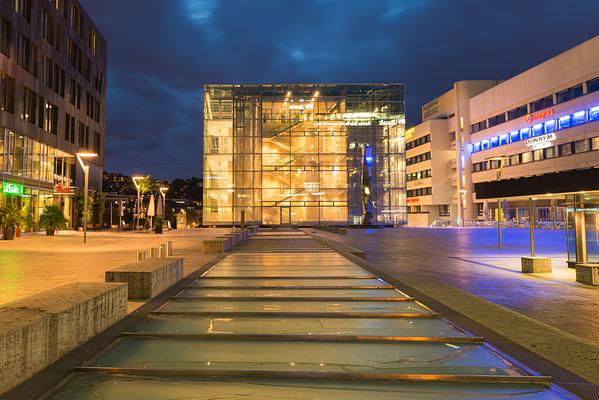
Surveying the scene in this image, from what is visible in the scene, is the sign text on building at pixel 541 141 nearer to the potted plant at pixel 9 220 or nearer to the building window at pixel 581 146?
the building window at pixel 581 146

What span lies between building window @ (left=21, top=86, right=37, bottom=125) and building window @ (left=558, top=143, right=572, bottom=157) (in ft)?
184

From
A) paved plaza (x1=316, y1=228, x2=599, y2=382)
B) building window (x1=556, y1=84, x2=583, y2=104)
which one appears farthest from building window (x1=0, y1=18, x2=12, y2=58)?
building window (x1=556, y1=84, x2=583, y2=104)

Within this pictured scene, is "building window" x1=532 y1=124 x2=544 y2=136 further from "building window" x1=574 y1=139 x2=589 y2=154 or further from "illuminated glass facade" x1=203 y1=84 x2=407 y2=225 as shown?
"illuminated glass facade" x1=203 y1=84 x2=407 y2=225

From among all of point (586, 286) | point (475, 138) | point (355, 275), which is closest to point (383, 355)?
point (355, 275)

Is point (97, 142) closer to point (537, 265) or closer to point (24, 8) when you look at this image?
point (24, 8)

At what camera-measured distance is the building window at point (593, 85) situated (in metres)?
47.2

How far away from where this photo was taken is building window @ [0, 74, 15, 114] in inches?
1230

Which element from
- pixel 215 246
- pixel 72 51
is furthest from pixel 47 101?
pixel 215 246

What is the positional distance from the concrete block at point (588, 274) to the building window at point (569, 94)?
47780 mm

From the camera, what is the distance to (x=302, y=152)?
59125mm

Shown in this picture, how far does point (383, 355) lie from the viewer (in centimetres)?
479

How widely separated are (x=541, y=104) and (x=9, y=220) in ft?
197

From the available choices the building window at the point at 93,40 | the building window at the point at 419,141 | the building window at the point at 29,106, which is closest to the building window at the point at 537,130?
the building window at the point at 419,141

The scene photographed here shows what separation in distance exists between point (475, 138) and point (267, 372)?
248 ft
